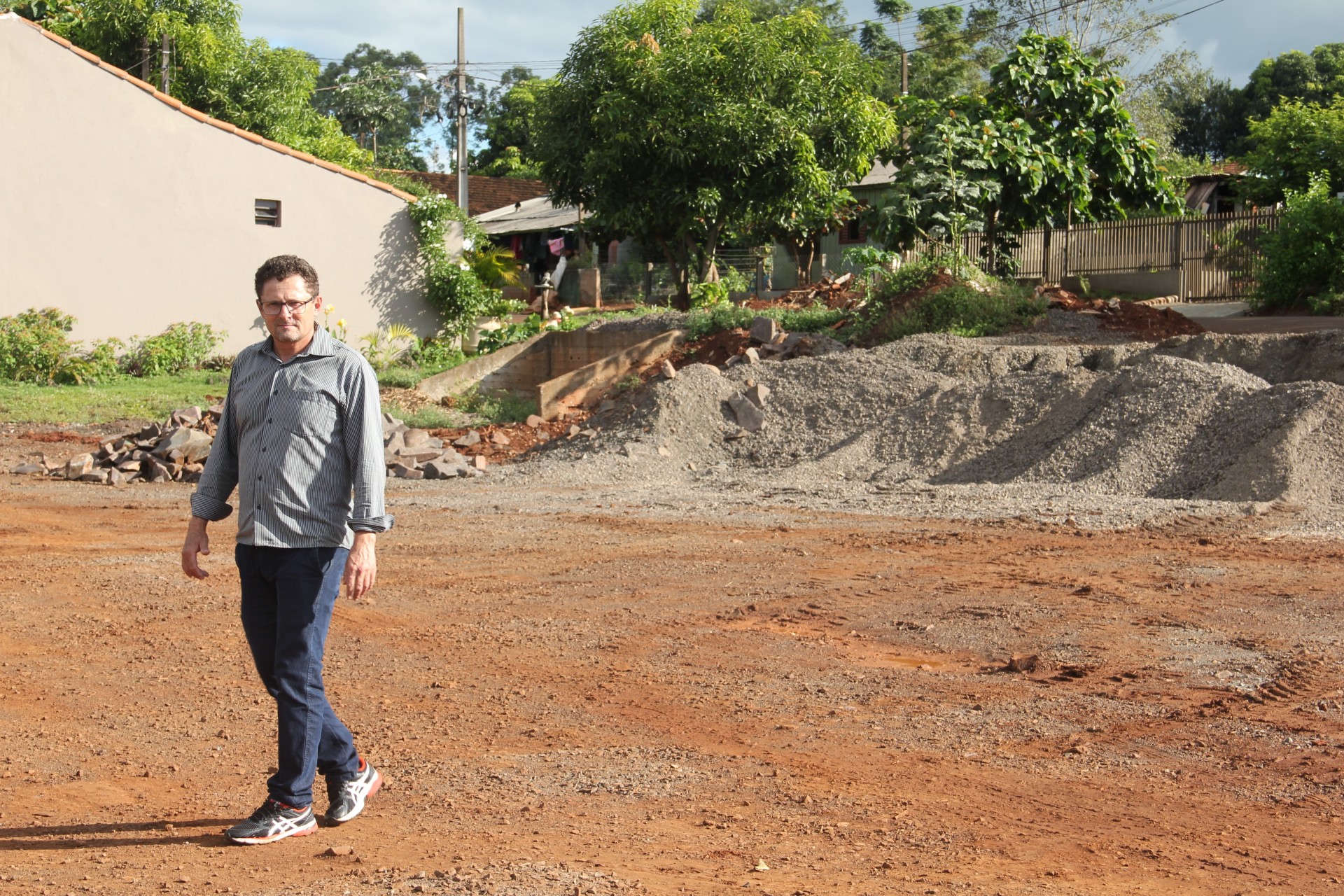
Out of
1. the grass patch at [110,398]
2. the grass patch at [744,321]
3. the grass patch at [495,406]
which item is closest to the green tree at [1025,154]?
the grass patch at [744,321]

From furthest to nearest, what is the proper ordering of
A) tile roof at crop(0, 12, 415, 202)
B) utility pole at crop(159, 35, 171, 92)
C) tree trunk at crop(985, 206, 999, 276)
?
utility pole at crop(159, 35, 171, 92) → tree trunk at crop(985, 206, 999, 276) → tile roof at crop(0, 12, 415, 202)

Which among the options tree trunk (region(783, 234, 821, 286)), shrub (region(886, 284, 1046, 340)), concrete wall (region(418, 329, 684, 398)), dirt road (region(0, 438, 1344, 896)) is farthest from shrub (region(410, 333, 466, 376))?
dirt road (region(0, 438, 1344, 896))

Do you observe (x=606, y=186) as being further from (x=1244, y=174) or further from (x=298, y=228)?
(x=1244, y=174)

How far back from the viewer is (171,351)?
21.6m

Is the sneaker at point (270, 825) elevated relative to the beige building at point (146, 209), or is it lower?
lower

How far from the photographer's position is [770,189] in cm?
2184

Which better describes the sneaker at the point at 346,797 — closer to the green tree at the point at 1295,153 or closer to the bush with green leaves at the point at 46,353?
the bush with green leaves at the point at 46,353

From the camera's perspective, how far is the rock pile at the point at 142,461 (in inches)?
577

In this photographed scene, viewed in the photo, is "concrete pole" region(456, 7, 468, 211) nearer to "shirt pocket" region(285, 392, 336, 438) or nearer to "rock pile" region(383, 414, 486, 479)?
"rock pile" region(383, 414, 486, 479)

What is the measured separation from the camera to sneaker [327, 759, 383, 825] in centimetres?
438

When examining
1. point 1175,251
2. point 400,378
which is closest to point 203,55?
point 400,378

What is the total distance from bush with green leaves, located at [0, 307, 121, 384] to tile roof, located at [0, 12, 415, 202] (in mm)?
4014

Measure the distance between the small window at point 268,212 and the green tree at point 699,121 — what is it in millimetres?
4741

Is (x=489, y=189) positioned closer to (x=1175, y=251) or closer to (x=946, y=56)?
(x=946, y=56)
